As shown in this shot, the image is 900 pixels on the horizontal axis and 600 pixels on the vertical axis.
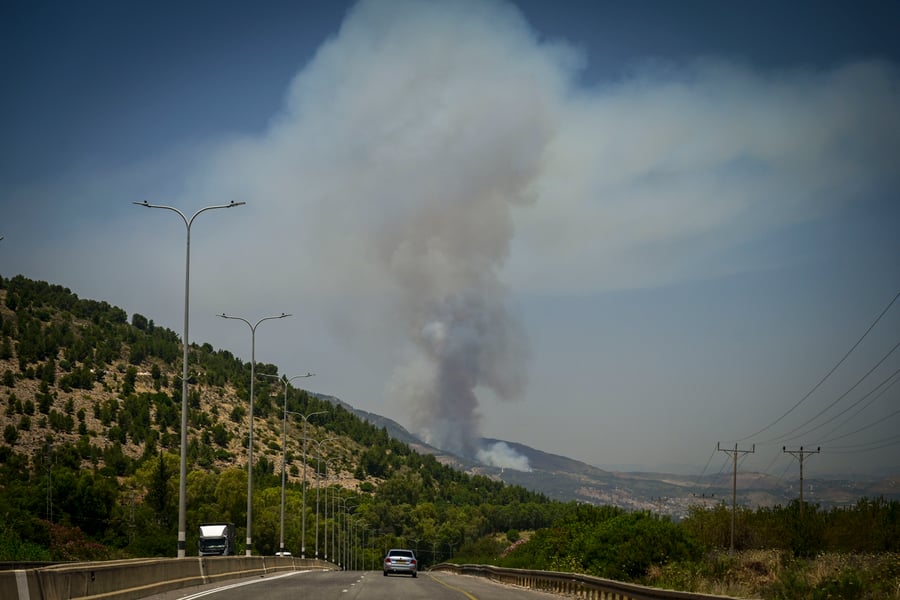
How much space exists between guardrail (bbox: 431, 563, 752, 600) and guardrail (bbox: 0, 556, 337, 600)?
12.4 meters

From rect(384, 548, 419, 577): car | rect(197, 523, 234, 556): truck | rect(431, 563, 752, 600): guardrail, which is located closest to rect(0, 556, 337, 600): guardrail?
rect(431, 563, 752, 600): guardrail

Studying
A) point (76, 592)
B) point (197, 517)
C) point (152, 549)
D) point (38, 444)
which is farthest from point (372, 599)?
point (38, 444)

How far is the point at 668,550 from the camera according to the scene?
152 feet

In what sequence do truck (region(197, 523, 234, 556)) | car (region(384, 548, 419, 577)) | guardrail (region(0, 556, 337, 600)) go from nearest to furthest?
guardrail (region(0, 556, 337, 600)) < car (region(384, 548, 419, 577)) < truck (region(197, 523, 234, 556))

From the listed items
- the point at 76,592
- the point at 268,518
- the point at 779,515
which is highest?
the point at 76,592

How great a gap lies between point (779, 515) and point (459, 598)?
231ft

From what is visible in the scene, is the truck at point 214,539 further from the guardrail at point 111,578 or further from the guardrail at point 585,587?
the guardrail at point 111,578

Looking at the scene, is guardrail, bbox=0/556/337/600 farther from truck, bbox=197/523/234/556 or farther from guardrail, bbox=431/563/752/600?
truck, bbox=197/523/234/556

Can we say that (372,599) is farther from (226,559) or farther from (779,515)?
(779,515)

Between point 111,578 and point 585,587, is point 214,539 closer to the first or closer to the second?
point 585,587

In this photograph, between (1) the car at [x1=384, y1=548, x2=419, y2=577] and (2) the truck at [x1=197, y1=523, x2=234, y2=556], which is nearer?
(1) the car at [x1=384, y1=548, x2=419, y2=577]

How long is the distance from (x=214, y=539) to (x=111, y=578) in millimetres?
53957

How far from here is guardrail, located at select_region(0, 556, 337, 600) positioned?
18.3m

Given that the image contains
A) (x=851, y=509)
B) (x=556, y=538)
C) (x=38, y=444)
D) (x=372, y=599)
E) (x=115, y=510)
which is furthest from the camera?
(x=38, y=444)
